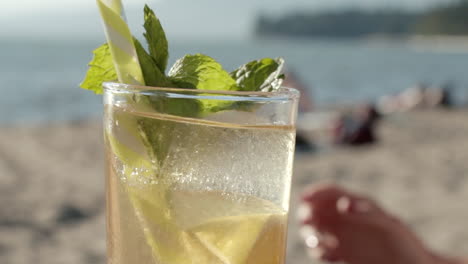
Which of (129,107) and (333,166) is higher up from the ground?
(129,107)

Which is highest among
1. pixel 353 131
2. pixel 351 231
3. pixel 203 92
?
pixel 203 92

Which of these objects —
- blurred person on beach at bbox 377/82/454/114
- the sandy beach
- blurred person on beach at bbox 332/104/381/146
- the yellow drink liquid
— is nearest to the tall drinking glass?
the yellow drink liquid

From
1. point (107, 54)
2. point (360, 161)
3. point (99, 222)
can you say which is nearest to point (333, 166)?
point (360, 161)

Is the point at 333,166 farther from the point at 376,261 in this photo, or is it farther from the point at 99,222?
the point at 376,261

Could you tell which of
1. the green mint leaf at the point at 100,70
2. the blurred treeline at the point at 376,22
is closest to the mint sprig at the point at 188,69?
the green mint leaf at the point at 100,70

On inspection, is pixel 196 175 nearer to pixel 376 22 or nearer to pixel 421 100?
pixel 421 100

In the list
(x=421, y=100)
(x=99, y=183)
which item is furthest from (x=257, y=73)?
(x=421, y=100)
